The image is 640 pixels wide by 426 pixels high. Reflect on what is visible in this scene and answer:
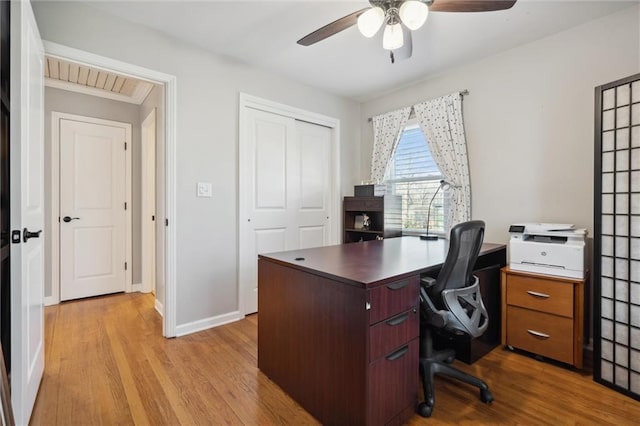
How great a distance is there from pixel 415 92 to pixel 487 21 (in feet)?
3.85

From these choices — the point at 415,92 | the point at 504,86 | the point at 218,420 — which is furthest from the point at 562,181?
→ the point at 218,420

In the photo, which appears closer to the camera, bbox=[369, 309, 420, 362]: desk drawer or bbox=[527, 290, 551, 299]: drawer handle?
bbox=[369, 309, 420, 362]: desk drawer

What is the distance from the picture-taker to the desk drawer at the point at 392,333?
1300 millimetres

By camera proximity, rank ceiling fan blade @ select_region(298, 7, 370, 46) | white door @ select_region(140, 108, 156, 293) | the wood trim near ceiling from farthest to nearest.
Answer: white door @ select_region(140, 108, 156, 293)
the wood trim near ceiling
ceiling fan blade @ select_region(298, 7, 370, 46)

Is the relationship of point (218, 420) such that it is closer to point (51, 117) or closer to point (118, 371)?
point (118, 371)

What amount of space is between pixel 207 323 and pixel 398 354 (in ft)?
6.27

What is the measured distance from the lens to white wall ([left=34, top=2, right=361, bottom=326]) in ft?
7.75

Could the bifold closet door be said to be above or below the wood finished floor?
above

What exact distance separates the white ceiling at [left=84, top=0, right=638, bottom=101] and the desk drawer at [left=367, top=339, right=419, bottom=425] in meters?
2.21

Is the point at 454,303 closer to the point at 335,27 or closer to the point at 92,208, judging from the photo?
the point at 335,27

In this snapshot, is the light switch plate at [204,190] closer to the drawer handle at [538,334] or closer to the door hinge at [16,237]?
the door hinge at [16,237]

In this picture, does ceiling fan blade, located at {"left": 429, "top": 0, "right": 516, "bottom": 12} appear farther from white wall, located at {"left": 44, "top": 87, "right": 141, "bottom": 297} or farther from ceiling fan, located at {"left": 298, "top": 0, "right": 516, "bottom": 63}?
white wall, located at {"left": 44, "top": 87, "right": 141, "bottom": 297}

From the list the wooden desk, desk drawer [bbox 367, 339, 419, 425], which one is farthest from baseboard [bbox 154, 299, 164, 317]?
desk drawer [bbox 367, 339, 419, 425]

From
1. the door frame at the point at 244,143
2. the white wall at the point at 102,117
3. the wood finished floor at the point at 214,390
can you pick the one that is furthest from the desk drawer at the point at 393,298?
the white wall at the point at 102,117
